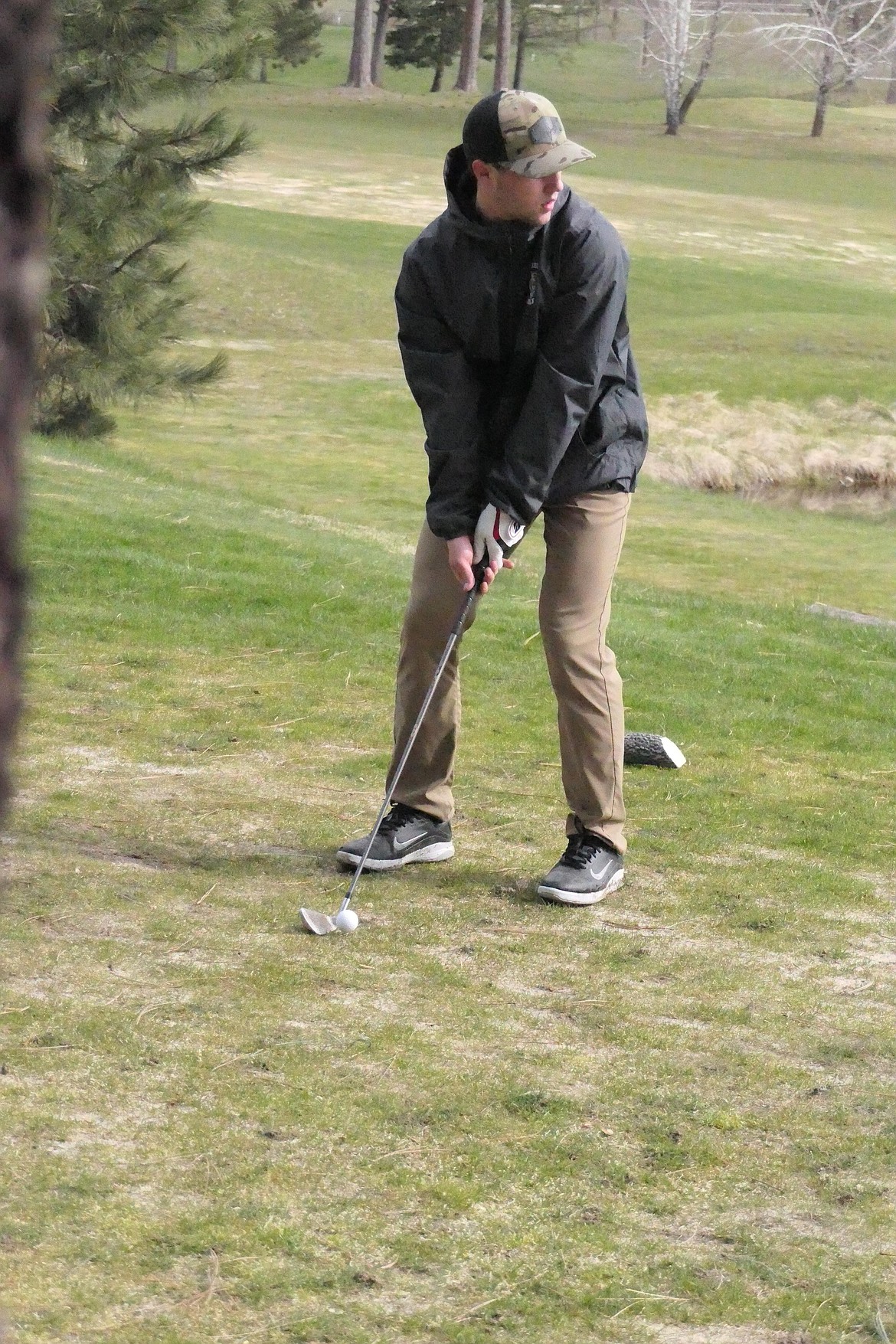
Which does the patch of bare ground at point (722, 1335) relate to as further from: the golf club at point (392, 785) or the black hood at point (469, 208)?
the black hood at point (469, 208)

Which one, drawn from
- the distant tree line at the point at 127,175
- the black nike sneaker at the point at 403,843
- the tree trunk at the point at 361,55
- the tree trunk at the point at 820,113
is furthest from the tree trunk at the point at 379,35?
the black nike sneaker at the point at 403,843

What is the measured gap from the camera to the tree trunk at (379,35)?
74.3 m

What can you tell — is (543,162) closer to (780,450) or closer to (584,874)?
(584,874)

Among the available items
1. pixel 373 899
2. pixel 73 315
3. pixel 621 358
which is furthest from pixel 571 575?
pixel 73 315

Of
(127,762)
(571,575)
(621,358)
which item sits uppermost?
(621,358)

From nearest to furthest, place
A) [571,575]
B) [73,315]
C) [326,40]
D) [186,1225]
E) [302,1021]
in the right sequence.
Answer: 1. [186,1225]
2. [302,1021]
3. [571,575]
4. [73,315]
5. [326,40]

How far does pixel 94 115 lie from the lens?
38.1ft

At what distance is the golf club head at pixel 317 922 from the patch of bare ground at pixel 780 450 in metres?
15.8

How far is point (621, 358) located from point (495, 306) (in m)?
0.47

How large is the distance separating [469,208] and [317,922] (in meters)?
1.95

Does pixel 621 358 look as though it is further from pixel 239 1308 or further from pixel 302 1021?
pixel 239 1308

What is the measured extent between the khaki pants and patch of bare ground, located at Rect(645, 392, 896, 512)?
15.0m

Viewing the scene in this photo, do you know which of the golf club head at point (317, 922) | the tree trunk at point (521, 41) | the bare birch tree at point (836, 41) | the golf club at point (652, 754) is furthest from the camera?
the tree trunk at point (521, 41)

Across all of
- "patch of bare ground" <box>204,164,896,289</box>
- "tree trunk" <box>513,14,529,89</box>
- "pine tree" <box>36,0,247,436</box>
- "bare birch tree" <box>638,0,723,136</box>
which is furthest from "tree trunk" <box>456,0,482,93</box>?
"pine tree" <box>36,0,247,436</box>
